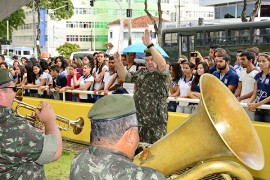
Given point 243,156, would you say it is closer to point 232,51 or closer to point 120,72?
point 120,72

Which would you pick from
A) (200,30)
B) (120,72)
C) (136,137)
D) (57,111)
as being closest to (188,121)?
(136,137)

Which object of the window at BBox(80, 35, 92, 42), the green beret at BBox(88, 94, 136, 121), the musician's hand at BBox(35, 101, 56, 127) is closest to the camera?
the green beret at BBox(88, 94, 136, 121)

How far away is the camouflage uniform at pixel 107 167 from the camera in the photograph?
224 centimetres

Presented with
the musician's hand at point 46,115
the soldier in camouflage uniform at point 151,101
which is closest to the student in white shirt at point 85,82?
the soldier in camouflage uniform at point 151,101

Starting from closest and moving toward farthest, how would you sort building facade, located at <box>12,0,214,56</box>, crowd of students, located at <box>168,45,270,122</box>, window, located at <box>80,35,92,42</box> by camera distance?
1. crowd of students, located at <box>168,45,270,122</box>
2. building facade, located at <box>12,0,214,56</box>
3. window, located at <box>80,35,92,42</box>

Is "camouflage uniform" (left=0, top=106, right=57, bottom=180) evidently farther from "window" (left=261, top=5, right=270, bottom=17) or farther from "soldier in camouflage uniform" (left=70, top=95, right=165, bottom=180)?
"window" (left=261, top=5, right=270, bottom=17)

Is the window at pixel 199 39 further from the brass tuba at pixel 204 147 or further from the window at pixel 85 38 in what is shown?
the window at pixel 85 38

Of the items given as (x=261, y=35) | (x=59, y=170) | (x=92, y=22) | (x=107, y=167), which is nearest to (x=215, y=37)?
(x=261, y=35)

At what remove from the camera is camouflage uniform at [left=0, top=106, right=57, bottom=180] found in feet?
10.1

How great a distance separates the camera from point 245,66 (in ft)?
24.2

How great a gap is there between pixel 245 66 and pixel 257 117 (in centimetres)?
97

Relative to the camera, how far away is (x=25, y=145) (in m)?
3.06

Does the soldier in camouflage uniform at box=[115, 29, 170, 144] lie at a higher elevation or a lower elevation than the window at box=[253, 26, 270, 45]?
lower

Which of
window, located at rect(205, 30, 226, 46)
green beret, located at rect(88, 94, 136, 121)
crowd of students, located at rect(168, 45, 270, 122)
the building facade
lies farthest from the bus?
the building facade
